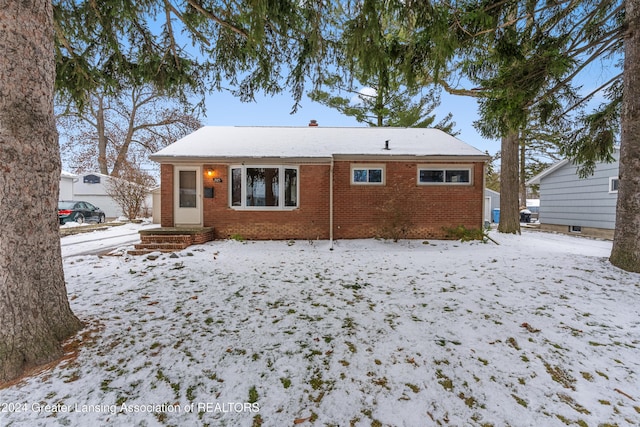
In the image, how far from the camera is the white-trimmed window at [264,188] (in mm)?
8609

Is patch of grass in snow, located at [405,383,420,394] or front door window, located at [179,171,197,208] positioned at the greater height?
front door window, located at [179,171,197,208]

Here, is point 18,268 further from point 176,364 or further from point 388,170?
point 388,170

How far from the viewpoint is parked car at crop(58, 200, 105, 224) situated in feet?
48.3

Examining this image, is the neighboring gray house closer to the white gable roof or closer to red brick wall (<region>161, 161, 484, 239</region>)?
red brick wall (<region>161, 161, 484, 239</region>)

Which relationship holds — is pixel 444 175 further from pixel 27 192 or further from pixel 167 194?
pixel 27 192

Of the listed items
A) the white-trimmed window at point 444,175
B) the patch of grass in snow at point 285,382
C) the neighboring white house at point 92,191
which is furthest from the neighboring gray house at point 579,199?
the neighboring white house at point 92,191

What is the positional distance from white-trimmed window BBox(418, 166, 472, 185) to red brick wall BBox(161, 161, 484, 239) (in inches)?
5.9

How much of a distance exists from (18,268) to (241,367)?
83.5 inches

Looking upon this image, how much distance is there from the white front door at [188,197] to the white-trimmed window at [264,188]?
3.47ft

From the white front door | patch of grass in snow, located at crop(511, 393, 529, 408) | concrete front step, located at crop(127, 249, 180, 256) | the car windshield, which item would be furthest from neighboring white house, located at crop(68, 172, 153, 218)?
patch of grass in snow, located at crop(511, 393, 529, 408)

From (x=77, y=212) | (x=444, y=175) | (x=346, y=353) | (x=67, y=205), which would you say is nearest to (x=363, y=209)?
(x=444, y=175)

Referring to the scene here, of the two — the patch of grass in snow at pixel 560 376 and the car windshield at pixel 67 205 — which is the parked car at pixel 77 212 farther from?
the patch of grass in snow at pixel 560 376

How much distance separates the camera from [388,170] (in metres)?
8.70

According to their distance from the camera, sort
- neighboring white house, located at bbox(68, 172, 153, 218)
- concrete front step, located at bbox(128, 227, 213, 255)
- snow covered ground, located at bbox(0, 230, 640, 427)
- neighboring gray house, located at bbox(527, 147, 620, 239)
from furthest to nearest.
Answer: neighboring white house, located at bbox(68, 172, 153, 218)
neighboring gray house, located at bbox(527, 147, 620, 239)
concrete front step, located at bbox(128, 227, 213, 255)
snow covered ground, located at bbox(0, 230, 640, 427)
